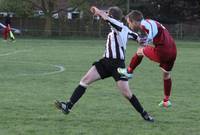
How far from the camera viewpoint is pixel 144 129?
946 centimetres

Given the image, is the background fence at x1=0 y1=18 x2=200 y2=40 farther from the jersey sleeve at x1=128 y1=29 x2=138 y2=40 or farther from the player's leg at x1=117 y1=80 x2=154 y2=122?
the player's leg at x1=117 y1=80 x2=154 y2=122

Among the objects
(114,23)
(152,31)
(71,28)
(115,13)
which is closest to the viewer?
(114,23)

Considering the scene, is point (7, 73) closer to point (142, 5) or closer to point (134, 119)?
point (134, 119)

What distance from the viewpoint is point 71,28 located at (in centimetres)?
5888

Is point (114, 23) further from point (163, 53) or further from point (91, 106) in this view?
point (91, 106)

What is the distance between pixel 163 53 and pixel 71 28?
157 feet

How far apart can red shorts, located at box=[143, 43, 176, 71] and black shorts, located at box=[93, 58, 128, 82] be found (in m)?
1.56

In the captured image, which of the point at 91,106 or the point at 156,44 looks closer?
the point at 156,44

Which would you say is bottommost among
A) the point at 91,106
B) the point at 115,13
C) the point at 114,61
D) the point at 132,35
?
the point at 91,106

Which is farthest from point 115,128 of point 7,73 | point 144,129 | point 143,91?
point 7,73

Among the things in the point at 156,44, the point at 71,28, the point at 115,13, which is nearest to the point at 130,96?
the point at 115,13

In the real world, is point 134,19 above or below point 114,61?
above

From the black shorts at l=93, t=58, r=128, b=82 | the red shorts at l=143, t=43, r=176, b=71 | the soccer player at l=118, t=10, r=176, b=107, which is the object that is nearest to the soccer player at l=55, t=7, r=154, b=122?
the black shorts at l=93, t=58, r=128, b=82

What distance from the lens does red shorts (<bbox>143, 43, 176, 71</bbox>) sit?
1140 cm
